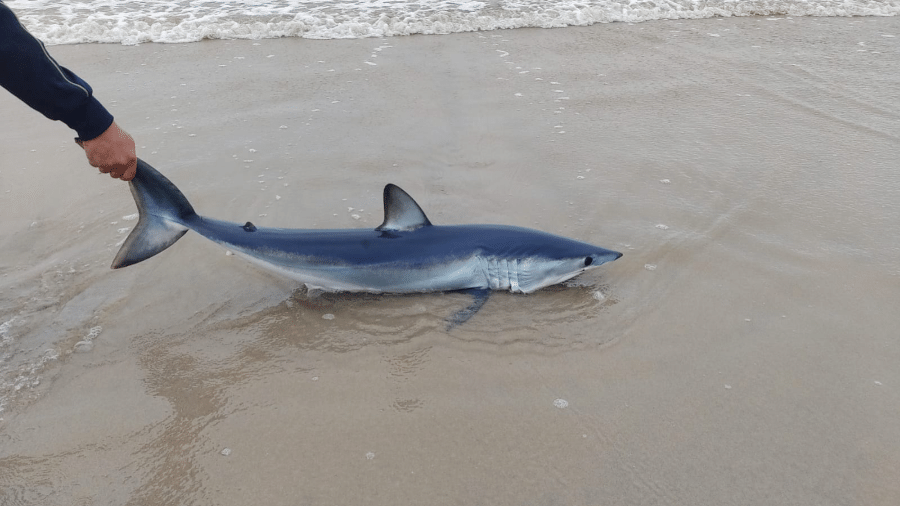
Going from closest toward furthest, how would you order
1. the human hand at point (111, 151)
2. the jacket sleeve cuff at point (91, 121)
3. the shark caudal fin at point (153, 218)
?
the jacket sleeve cuff at point (91, 121), the human hand at point (111, 151), the shark caudal fin at point (153, 218)

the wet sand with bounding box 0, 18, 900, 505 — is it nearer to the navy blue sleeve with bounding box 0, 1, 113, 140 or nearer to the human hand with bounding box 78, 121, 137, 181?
the human hand with bounding box 78, 121, 137, 181

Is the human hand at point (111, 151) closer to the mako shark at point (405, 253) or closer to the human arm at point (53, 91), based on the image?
the human arm at point (53, 91)

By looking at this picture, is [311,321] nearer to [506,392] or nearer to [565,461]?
[506,392]

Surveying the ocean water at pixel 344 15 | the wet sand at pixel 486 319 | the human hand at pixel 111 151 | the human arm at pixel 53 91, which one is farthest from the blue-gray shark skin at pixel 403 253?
the ocean water at pixel 344 15

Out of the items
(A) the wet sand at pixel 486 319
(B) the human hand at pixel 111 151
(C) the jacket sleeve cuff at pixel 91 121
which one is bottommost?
(A) the wet sand at pixel 486 319

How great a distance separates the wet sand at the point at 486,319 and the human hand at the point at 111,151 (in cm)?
102

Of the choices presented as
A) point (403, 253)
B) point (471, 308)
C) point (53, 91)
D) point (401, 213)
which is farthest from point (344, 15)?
point (53, 91)

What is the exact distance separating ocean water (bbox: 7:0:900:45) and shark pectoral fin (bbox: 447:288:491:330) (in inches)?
259

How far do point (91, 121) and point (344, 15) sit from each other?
7.86m

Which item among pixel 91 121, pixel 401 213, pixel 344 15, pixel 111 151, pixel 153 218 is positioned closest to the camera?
pixel 91 121

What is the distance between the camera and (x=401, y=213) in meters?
3.30

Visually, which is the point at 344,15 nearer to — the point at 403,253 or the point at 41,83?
the point at 403,253

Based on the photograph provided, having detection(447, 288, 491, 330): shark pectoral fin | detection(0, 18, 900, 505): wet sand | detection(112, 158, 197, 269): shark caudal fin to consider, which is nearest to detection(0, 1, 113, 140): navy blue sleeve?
detection(112, 158, 197, 269): shark caudal fin

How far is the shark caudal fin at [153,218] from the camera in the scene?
3.08 meters
